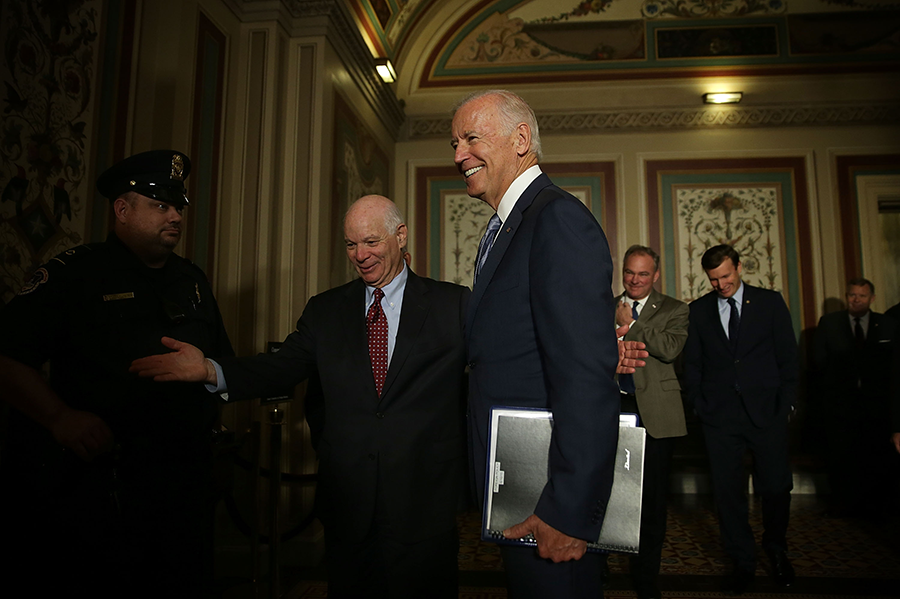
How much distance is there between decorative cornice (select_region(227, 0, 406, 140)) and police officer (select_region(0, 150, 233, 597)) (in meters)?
2.21

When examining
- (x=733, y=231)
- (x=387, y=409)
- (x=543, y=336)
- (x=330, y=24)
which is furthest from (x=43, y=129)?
(x=733, y=231)

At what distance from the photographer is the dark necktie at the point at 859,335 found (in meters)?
4.86

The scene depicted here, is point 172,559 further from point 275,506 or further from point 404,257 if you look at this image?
point 404,257

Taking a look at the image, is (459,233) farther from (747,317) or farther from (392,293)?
(392,293)

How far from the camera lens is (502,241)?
1.40m

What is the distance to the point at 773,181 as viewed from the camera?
6.18 meters

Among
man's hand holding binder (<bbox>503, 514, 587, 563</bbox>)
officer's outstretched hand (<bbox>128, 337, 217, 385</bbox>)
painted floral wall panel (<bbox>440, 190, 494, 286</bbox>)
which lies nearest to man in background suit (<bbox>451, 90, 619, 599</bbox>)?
man's hand holding binder (<bbox>503, 514, 587, 563</bbox>)

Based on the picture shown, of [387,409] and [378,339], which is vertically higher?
[378,339]

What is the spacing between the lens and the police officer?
5.54ft

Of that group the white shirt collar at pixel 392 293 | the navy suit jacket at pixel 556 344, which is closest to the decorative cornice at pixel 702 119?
the white shirt collar at pixel 392 293

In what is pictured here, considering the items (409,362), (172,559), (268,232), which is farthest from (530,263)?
(268,232)

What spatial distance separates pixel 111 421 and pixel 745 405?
9.64 feet

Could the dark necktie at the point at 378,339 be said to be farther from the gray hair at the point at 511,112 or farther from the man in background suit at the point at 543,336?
the gray hair at the point at 511,112

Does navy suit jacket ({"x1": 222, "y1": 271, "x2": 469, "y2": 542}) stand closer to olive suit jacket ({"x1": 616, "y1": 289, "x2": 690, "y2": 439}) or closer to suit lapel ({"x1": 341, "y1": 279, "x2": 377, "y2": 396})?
suit lapel ({"x1": 341, "y1": 279, "x2": 377, "y2": 396})
